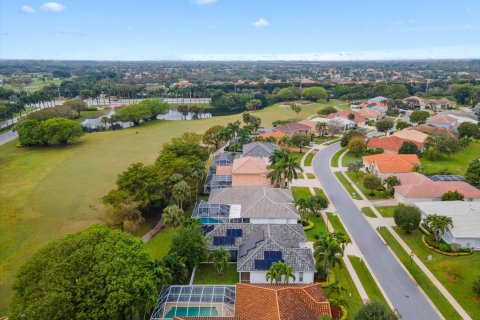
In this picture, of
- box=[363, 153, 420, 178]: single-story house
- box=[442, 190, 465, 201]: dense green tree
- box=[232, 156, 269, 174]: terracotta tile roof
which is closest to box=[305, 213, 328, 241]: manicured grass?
box=[232, 156, 269, 174]: terracotta tile roof

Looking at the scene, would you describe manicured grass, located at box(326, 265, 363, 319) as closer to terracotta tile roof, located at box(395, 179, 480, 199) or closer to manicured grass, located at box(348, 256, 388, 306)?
manicured grass, located at box(348, 256, 388, 306)

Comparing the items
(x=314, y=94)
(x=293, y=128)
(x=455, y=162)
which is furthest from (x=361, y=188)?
(x=314, y=94)

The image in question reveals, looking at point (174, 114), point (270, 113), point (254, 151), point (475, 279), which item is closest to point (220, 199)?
point (254, 151)

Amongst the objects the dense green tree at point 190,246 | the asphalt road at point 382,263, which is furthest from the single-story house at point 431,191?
the dense green tree at point 190,246

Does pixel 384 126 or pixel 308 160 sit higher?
pixel 384 126

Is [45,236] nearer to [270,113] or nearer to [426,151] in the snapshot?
[426,151]

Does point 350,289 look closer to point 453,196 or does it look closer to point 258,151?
point 453,196

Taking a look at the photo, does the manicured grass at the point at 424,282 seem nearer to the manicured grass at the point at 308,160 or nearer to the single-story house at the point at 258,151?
the single-story house at the point at 258,151
